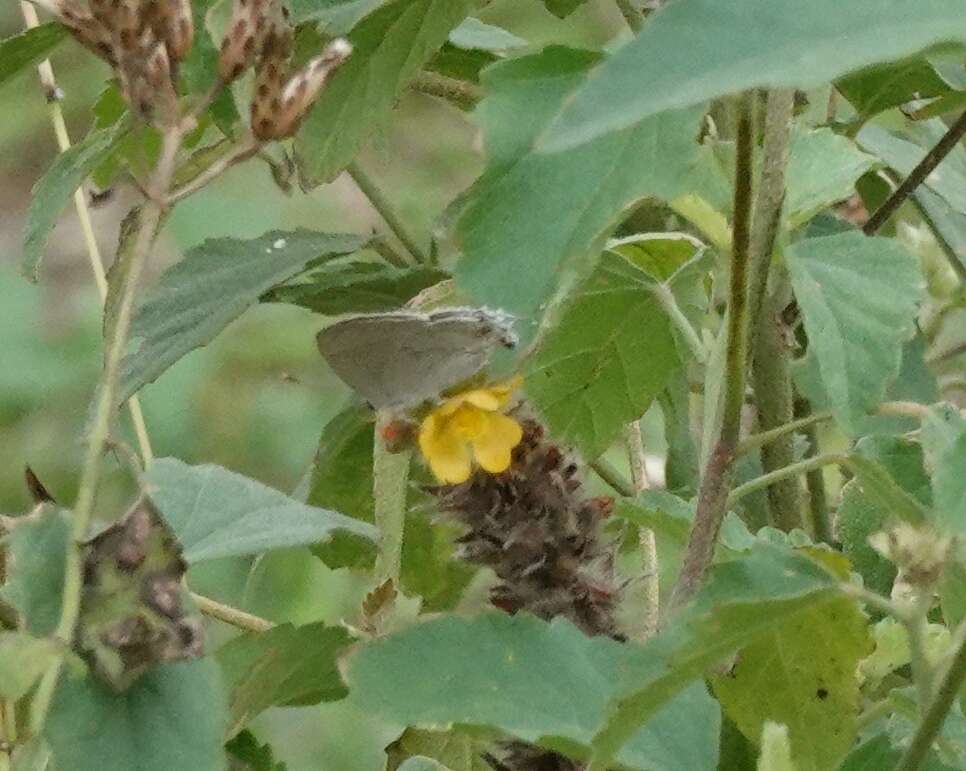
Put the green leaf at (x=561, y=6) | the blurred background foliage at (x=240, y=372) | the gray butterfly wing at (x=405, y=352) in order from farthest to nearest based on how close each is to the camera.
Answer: the blurred background foliage at (x=240, y=372), the green leaf at (x=561, y=6), the gray butterfly wing at (x=405, y=352)

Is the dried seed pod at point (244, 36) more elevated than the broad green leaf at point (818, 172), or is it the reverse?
the dried seed pod at point (244, 36)

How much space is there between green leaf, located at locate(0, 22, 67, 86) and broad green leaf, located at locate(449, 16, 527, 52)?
0.53 feet

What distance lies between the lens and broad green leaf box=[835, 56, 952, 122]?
60 cm

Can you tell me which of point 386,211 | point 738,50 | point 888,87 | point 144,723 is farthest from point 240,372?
point 738,50

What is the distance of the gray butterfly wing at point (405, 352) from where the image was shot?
44 cm

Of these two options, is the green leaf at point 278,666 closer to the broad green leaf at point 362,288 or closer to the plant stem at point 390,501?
the plant stem at point 390,501

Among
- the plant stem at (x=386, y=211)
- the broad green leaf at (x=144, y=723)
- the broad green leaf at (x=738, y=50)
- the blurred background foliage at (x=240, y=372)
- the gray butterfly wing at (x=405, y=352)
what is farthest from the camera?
the blurred background foliage at (x=240, y=372)

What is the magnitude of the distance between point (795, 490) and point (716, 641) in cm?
29

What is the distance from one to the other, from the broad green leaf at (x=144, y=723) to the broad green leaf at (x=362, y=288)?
247 mm

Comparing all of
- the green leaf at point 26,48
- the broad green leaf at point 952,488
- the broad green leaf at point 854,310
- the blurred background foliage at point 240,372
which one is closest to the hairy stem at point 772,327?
the broad green leaf at point 854,310

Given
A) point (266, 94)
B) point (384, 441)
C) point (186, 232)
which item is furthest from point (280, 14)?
point (186, 232)

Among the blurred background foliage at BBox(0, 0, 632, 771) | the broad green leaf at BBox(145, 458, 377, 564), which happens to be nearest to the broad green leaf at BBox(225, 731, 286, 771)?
the broad green leaf at BBox(145, 458, 377, 564)

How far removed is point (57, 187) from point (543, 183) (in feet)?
0.58

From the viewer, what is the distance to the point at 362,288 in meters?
0.58
